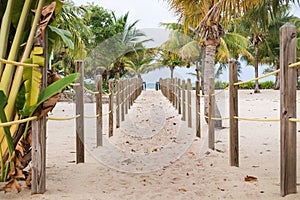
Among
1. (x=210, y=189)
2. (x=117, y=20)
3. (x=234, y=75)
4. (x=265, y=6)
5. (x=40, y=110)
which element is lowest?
(x=210, y=189)

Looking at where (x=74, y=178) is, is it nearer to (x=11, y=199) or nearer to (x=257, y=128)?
(x=11, y=199)

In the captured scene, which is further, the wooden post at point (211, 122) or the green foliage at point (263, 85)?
the green foliage at point (263, 85)

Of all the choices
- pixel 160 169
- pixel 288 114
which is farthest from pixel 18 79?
pixel 288 114

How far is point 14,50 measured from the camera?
9.45ft

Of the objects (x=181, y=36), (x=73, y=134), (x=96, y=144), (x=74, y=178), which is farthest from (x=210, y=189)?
(x=181, y=36)

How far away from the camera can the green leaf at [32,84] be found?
2.63 meters

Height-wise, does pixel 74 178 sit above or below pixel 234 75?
below

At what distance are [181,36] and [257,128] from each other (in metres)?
12.4

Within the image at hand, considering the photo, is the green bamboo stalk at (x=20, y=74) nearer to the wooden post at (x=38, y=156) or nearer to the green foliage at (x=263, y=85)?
the wooden post at (x=38, y=156)

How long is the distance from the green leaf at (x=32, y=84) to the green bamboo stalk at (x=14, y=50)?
27 centimetres

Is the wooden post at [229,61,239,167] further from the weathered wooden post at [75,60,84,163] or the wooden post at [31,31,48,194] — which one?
the wooden post at [31,31,48,194]

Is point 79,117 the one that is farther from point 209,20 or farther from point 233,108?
point 209,20

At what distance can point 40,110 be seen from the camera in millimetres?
2703

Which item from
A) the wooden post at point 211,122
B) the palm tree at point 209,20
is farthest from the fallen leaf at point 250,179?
the palm tree at point 209,20
